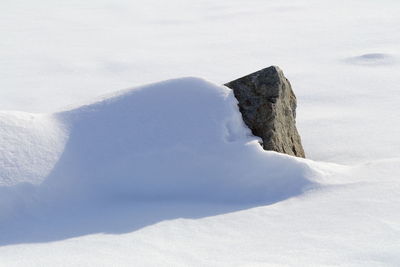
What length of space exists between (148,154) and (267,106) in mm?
706

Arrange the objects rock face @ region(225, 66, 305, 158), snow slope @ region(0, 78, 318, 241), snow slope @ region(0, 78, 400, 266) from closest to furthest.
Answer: snow slope @ region(0, 78, 400, 266), snow slope @ region(0, 78, 318, 241), rock face @ region(225, 66, 305, 158)

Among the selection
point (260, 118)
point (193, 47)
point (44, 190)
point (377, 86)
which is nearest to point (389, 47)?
point (377, 86)

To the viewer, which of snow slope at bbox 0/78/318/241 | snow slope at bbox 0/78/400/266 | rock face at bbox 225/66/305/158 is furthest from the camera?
rock face at bbox 225/66/305/158

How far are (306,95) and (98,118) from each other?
8.46 feet

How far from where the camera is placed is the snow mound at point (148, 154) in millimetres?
2947

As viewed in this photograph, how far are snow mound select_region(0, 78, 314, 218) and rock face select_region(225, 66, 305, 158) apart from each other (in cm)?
8

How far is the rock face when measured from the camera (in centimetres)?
335

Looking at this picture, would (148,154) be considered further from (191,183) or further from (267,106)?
(267,106)

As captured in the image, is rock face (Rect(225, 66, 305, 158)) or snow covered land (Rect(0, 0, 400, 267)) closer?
snow covered land (Rect(0, 0, 400, 267))

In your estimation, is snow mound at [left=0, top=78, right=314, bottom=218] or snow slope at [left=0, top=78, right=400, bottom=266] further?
snow mound at [left=0, top=78, right=314, bottom=218]

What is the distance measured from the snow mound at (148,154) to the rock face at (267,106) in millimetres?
77

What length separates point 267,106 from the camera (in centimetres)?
341

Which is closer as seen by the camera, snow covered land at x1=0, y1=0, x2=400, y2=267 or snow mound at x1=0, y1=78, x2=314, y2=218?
snow covered land at x1=0, y1=0, x2=400, y2=267

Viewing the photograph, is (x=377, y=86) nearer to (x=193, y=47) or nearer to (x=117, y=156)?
(x=193, y=47)
